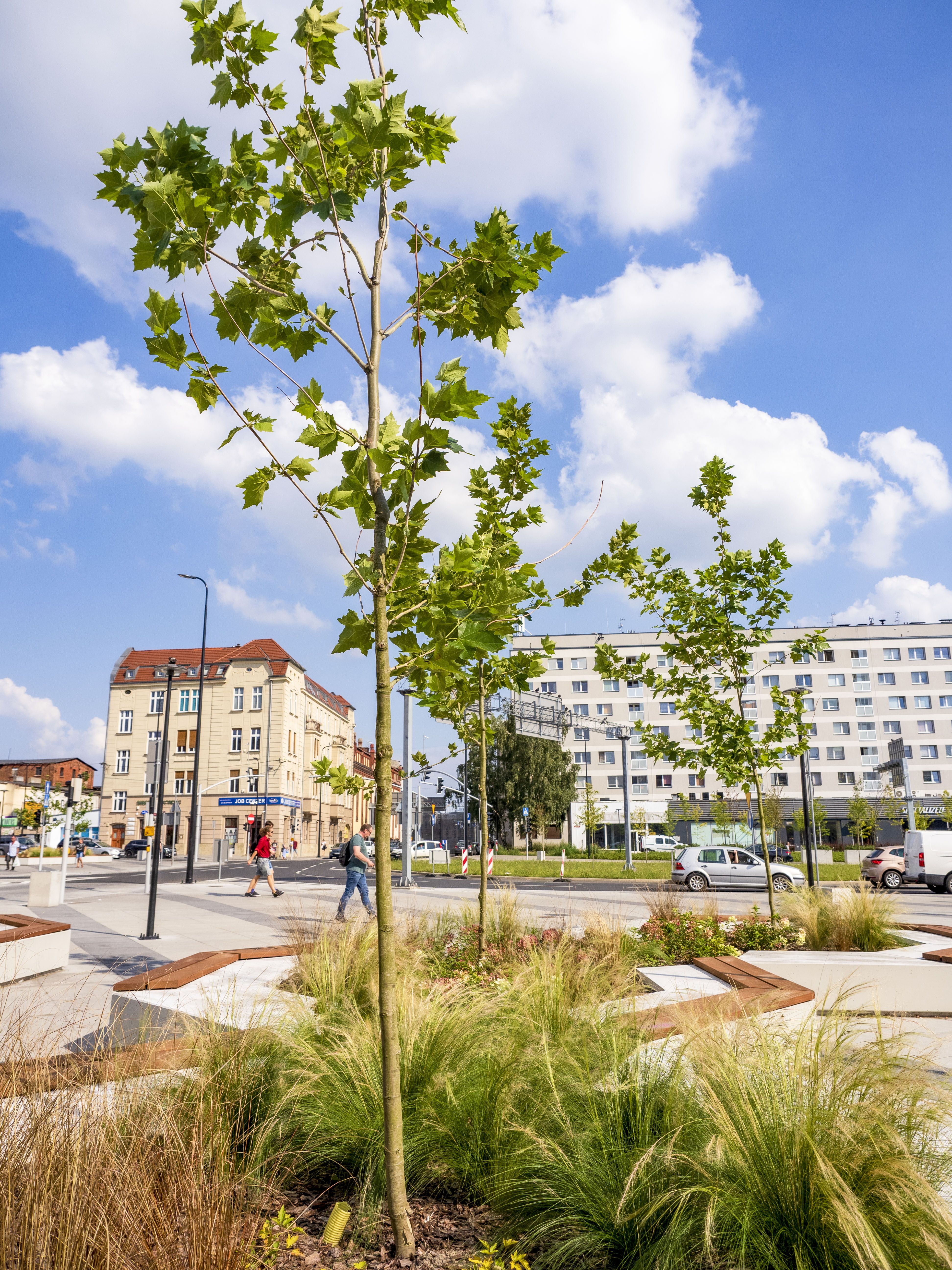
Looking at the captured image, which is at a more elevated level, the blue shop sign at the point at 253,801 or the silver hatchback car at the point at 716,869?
the blue shop sign at the point at 253,801

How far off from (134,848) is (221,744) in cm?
1167

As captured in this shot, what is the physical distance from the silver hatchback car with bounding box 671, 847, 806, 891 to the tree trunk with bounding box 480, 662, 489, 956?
62.7 feet

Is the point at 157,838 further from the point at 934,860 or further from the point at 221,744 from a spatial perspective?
the point at 221,744

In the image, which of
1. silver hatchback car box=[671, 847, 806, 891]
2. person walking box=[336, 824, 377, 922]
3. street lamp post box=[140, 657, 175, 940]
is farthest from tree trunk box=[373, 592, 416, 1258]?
silver hatchback car box=[671, 847, 806, 891]

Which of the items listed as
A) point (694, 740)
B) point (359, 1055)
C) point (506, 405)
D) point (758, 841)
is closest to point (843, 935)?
point (694, 740)

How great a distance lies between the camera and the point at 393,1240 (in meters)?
2.75

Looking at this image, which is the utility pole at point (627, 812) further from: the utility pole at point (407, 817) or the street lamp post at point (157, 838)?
the street lamp post at point (157, 838)

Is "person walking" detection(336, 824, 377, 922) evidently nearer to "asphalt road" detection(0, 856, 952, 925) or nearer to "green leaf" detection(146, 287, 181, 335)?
"asphalt road" detection(0, 856, 952, 925)

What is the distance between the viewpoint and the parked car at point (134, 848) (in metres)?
59.8

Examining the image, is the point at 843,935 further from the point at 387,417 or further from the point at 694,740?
the point at 387,417

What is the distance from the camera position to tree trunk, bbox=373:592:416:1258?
2684 mm

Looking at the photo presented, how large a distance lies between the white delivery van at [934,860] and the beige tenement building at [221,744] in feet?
156

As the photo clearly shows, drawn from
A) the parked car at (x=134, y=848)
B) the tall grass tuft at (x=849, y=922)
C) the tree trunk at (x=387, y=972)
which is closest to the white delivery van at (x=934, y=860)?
the tall grass tuft at (x=849, y=922)

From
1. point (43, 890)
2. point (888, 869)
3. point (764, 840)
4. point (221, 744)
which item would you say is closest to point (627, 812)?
point (888, 869)
